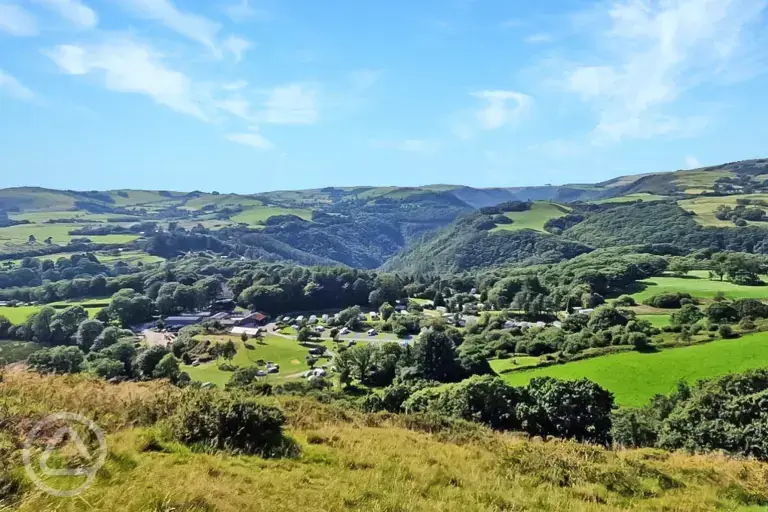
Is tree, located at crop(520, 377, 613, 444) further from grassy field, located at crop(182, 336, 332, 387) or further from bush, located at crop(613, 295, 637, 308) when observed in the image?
bush, located at crop(613, 295, 637, 308)

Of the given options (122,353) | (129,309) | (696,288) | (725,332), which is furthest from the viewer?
(129,309)

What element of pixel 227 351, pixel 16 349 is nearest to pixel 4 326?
pixel 16 349

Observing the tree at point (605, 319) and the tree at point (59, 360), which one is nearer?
the tree at point (59, 360)

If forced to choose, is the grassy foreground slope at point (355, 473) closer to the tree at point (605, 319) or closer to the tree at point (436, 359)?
the tree at point (436, 359)

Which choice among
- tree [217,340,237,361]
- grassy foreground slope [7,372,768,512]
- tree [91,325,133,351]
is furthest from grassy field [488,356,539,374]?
tree [91,325,133,351]

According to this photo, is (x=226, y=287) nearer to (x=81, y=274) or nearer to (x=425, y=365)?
(x=81, y=274)

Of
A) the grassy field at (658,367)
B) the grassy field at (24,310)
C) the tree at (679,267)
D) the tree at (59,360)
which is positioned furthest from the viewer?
the tree at (679,267)

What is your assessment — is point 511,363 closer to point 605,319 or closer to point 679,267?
point 605,319

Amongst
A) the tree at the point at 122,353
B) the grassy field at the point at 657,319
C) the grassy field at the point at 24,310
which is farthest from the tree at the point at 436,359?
the grassy field at the point at 24,310
